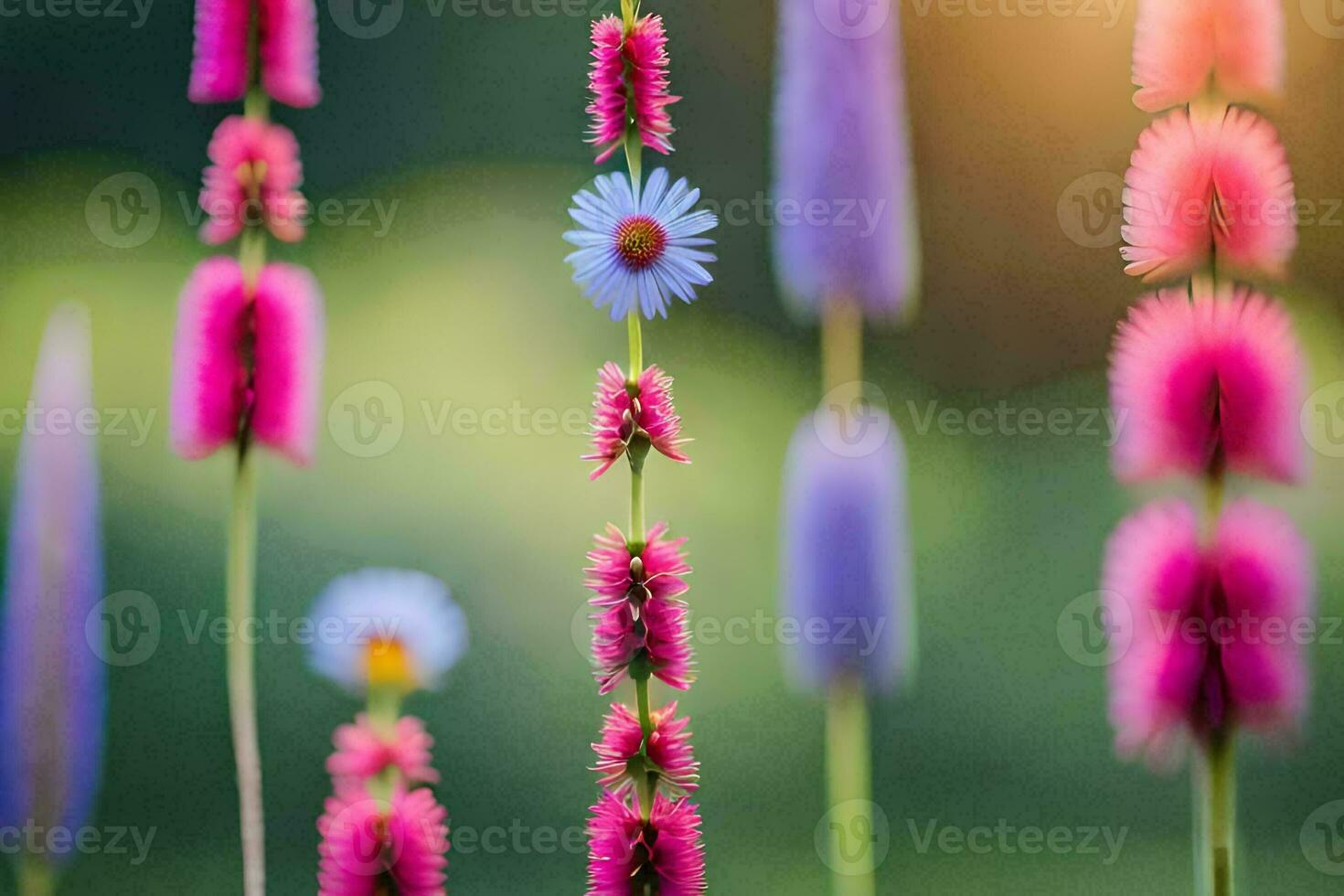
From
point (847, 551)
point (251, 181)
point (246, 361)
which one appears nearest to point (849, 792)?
point (847, 551)

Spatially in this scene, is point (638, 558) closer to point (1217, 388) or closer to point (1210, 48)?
point (1217, 388)

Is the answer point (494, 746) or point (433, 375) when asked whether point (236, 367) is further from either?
point (494, 746)

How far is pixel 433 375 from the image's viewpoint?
3.71ft

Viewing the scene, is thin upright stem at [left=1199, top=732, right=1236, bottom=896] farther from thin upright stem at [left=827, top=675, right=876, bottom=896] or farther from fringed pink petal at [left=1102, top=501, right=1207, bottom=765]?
thin upright stem at [left=827, top=675, right=876, bottom=896]

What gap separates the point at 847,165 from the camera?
1095mm

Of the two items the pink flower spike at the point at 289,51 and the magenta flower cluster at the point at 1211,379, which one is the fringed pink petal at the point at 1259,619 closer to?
the magenta flower cluster at the point at 1211,379

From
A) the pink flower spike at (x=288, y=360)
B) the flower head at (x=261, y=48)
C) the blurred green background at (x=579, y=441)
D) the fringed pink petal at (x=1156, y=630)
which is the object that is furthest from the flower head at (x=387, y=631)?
the fringed pink petal at (x=1156, y=630)

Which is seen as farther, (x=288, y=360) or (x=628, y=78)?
(x=288, y=360)

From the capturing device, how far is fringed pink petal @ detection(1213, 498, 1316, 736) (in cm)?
99

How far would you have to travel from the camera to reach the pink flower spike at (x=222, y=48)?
1.10 meters

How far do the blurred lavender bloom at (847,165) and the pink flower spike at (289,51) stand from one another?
436 millimetres

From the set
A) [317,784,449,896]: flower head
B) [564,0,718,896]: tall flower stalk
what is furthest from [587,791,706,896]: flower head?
[317,784,449,896]: flower head

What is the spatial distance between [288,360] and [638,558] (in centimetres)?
A: 39

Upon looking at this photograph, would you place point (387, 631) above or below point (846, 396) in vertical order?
below
